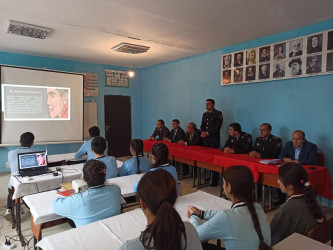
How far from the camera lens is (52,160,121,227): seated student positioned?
1.68 m

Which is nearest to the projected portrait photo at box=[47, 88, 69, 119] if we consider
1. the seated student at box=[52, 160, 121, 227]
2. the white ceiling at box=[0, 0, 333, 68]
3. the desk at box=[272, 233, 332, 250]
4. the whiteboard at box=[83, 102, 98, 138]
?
the whiteboard at box=[83, 102, 98, 138]

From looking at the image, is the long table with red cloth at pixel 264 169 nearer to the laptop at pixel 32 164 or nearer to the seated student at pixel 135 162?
the seated student at pixel 135 162

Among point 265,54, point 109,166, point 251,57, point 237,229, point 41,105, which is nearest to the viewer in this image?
point 237,229

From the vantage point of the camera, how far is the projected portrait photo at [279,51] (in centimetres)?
404

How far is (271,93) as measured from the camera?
4.28 metres

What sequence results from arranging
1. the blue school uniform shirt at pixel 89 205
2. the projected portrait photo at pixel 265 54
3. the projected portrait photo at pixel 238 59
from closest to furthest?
1. the blue school uniform shirt at pixel 89 205
2. the projected portrait photo at pixel 265 54
3. the projected portrait photo at pixel 238 59

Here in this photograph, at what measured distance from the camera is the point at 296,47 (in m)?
3.87

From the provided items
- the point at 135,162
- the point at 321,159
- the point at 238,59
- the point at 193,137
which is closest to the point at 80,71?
the point at 193,137

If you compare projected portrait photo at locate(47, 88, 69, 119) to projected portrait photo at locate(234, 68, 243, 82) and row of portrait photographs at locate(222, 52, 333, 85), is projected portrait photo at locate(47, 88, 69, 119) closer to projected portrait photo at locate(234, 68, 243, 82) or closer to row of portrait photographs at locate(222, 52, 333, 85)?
row of portrait photographs at locate(222, 52, 333, 85)

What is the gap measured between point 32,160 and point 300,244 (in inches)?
115

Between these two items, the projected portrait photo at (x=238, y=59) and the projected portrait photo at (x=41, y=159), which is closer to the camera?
the projected portrait photo at (x=41, y=159)

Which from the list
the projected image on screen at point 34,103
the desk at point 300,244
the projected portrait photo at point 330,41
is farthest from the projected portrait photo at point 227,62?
the desk at point 300,244

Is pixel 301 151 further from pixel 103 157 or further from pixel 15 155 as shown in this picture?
pixel 15 155

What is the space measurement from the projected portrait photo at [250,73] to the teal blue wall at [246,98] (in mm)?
125
